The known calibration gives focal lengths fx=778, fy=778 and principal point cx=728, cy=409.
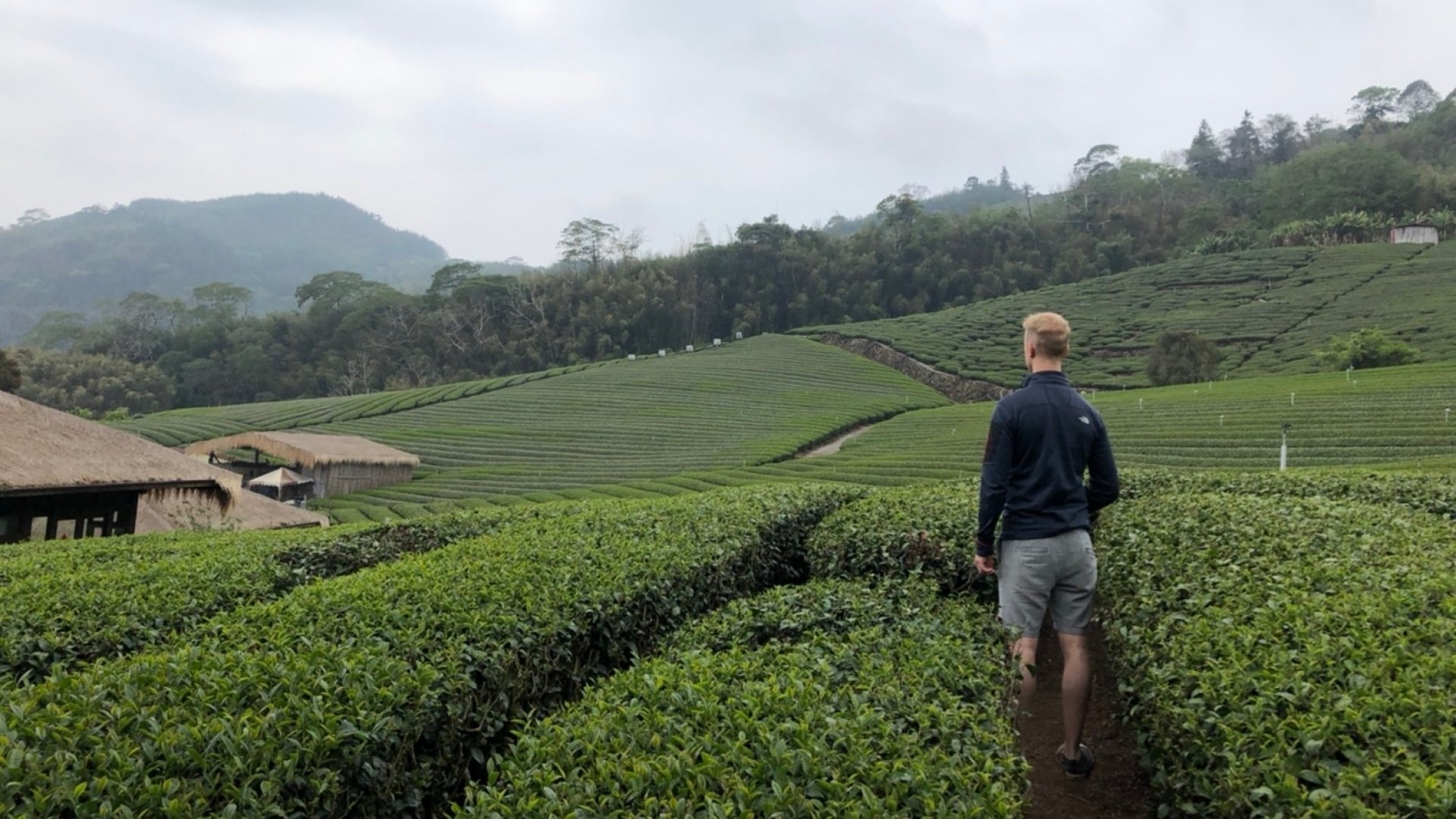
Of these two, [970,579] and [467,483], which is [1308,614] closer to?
[970,579]

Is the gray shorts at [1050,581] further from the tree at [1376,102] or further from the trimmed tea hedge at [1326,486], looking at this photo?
the tree at [1376,102]

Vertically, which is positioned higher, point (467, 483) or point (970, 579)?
point (970, 579)

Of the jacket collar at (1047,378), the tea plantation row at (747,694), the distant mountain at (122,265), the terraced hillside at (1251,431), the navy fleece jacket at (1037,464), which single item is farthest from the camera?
the distant mountain at (122,265)

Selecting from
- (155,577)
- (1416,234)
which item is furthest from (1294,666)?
(1416,234)

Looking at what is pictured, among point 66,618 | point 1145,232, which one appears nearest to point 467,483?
point 66,618

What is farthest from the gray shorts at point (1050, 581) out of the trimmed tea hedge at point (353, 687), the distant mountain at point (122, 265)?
the distant mountain at point (122, 265)

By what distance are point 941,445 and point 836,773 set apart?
28.2m

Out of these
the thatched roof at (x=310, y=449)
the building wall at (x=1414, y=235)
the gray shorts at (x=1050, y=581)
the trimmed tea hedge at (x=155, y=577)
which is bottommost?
the thatched roof at (x=310, y=449)

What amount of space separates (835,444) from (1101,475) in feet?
105

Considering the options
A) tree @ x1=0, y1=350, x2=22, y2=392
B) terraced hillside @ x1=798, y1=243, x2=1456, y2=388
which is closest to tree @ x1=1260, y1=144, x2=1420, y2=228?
terraced hillside @ x1=798, y1=243, x2=1456, y2=388

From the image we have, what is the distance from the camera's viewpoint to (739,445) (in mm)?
34531

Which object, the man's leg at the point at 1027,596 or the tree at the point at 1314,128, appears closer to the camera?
the man's leg at the point at 1027,596

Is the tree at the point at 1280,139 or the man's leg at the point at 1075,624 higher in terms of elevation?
the tree at the point at 1280,139

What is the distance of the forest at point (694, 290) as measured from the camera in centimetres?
6950
